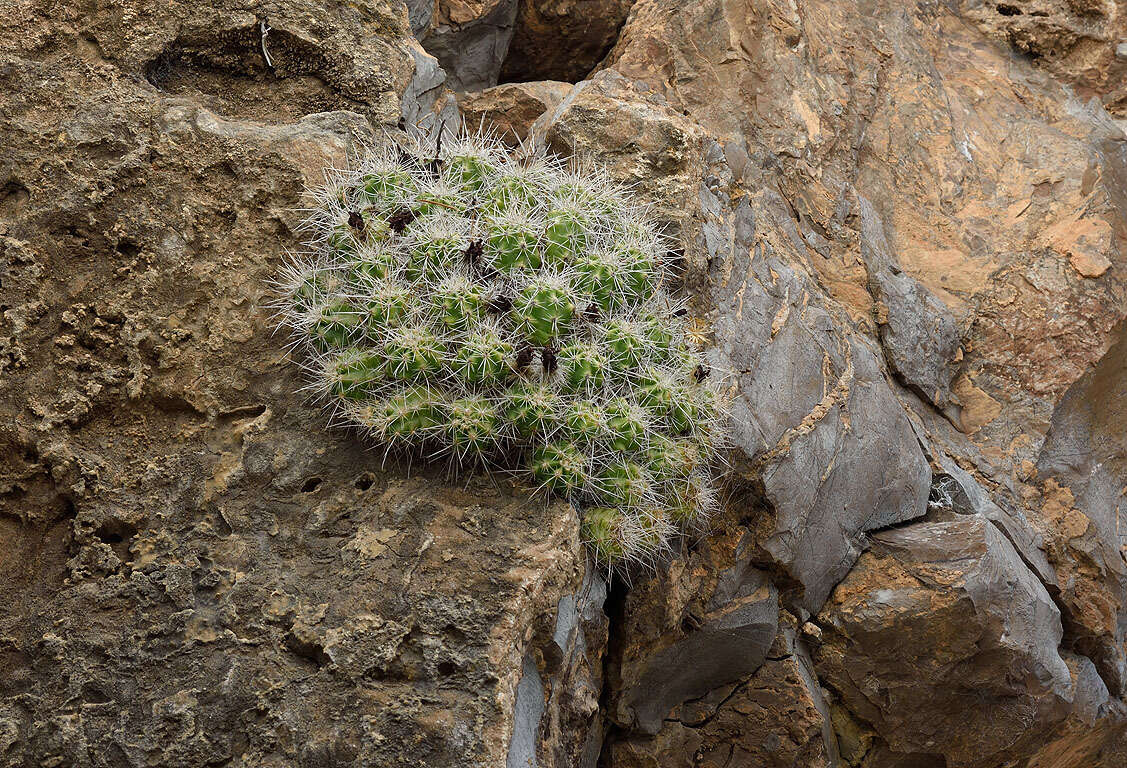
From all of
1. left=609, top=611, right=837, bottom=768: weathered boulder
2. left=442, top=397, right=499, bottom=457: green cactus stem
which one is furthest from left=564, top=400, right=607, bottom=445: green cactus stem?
left=609, top=611, right=837, bottom=768: weathered boulder

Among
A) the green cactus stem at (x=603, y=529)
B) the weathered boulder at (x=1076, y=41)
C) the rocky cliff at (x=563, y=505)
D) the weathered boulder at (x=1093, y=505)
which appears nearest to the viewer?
the rocky cliff at (x=563, y=505)

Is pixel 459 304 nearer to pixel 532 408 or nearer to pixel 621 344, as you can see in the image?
pixel 532 408

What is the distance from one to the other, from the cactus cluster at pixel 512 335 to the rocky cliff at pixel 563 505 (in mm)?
176

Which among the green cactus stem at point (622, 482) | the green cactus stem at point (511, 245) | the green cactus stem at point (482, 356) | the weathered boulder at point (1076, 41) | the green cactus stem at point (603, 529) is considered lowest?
the green cactus stem at point (603, 529)

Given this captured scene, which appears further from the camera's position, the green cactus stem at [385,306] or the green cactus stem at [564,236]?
the green cactus stem at [564,236]

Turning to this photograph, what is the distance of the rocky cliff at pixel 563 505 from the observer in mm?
2875

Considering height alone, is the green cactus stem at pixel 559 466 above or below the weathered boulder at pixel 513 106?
below

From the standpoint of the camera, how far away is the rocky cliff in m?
2.88

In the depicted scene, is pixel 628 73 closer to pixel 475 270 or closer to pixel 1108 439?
pixel 475 270

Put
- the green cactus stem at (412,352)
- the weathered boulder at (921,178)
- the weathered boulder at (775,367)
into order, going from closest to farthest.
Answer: the green cactus stem at (412,352) < the weathered boulder at (775,367) < the weathered boulder at (921,178)

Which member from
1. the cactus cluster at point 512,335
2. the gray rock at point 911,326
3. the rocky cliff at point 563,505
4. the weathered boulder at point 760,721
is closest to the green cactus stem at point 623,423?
the cactus cluster at point 512,335

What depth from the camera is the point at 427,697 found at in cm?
278

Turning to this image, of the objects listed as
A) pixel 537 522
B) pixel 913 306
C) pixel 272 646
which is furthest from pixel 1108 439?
pixel 272 646

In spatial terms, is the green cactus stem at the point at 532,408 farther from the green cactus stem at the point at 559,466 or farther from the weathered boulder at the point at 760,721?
the weathered boulder at the point at 760,721
